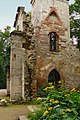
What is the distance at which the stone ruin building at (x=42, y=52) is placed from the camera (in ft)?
51.5

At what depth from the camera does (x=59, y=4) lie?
18.5 metres

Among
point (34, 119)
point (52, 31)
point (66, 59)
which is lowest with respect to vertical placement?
point (34, 119)

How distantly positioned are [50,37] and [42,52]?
1664 millimetres

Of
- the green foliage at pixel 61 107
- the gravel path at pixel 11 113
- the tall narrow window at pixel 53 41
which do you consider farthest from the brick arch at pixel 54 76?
the green foliage at pixel 61 107

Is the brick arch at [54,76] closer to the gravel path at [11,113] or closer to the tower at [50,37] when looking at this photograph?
the tower at [50,37]

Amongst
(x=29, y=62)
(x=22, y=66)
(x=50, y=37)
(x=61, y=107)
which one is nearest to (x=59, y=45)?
(x=50, y=37)

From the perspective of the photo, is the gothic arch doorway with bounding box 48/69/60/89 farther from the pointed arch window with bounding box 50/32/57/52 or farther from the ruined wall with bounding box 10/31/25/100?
the ruined wall with bounding box 10/31/25/100

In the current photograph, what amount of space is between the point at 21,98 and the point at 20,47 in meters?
3.78

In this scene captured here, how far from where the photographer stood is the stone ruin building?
15.7m

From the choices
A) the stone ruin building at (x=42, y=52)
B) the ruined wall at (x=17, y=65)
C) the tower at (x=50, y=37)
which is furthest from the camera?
the tower at (x=50, y=37)

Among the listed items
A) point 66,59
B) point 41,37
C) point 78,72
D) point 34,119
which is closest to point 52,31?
point 41,37

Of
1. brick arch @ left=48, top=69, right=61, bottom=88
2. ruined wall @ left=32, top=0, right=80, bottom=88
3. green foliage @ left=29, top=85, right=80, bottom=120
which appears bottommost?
green foliage @ left=29, top=85, right=80, bottom=120

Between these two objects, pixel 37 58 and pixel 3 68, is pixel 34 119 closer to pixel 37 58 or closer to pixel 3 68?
pixel 37 58

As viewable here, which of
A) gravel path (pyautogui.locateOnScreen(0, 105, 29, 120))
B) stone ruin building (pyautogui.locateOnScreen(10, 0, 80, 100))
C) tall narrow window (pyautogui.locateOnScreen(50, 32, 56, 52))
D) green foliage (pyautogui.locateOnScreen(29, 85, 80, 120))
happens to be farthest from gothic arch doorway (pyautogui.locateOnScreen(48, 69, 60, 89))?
green foliage (pyautogui.locateOnScreen(29, 85, 80, 120))
